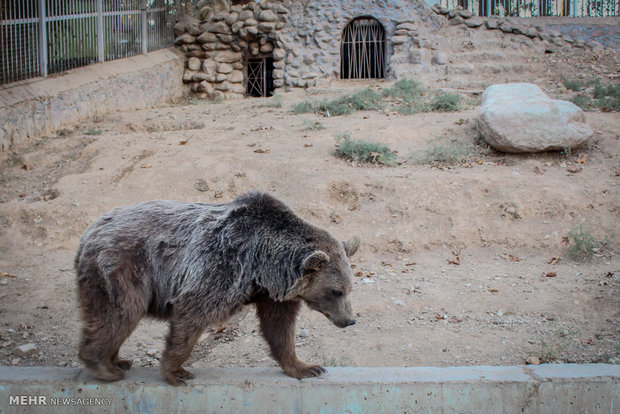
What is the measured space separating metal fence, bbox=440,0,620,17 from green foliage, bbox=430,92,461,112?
25.0 feet

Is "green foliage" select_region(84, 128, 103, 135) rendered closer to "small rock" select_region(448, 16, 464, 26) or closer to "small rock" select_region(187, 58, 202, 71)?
"small rock" select_region(187, 58, 202, 71)

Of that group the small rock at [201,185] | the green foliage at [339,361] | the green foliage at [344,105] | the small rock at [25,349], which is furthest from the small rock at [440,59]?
the small rock at [25,349]

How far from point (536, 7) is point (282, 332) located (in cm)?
1733

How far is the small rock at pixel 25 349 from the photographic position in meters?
5.56

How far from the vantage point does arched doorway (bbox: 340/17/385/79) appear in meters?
17.5

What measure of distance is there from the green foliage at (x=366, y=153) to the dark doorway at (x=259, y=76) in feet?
29.9

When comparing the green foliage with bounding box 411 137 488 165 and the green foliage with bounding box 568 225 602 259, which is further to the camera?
the green foliage with bounding box 411 137 488 165

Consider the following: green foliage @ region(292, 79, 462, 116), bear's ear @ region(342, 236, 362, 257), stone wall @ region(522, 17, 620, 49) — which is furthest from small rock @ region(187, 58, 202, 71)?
bear's ear @ region(342, 236, 362, 257)

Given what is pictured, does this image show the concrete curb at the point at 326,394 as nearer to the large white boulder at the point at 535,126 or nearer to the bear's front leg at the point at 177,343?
the bear's front leg at the point at 177,343

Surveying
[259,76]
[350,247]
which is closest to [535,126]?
[350,247]

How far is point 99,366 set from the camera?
14.2 feet

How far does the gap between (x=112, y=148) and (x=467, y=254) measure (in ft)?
20.8

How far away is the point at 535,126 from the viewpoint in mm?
9414

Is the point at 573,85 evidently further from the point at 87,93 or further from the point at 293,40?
the point at 87,93
